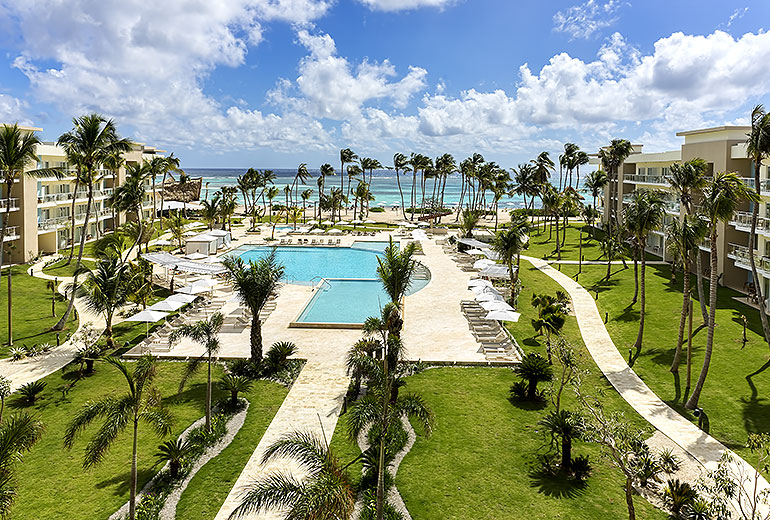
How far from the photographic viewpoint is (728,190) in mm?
20141

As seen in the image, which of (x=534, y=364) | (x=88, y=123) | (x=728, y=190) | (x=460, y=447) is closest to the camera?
(x=460, y=447)

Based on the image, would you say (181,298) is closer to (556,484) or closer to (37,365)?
(37,365)

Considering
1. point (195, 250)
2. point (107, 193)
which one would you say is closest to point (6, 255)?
point (195, 250)

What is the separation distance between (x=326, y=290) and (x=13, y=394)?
22.0 m

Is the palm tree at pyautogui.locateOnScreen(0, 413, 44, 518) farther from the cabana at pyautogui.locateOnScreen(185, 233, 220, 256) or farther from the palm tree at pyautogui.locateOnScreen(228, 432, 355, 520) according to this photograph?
the cabana at pyautogui.locateOnScreen(185, 233, 220, 256)

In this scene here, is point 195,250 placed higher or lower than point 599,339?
higher

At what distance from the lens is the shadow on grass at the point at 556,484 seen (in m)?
15.2

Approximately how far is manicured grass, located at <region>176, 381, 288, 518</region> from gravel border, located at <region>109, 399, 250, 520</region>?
0.16 meters

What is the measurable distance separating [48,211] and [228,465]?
142 feet

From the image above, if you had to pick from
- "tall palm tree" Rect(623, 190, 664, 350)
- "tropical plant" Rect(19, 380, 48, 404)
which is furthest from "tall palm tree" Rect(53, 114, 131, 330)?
"tall palm tree" Rect(623, 190, 664, 350)

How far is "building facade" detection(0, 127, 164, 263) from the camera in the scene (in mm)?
41688

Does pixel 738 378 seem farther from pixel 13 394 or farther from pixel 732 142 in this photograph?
pixel 13 394

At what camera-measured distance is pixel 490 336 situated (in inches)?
1113

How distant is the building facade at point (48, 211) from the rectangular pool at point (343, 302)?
57.3 ft
